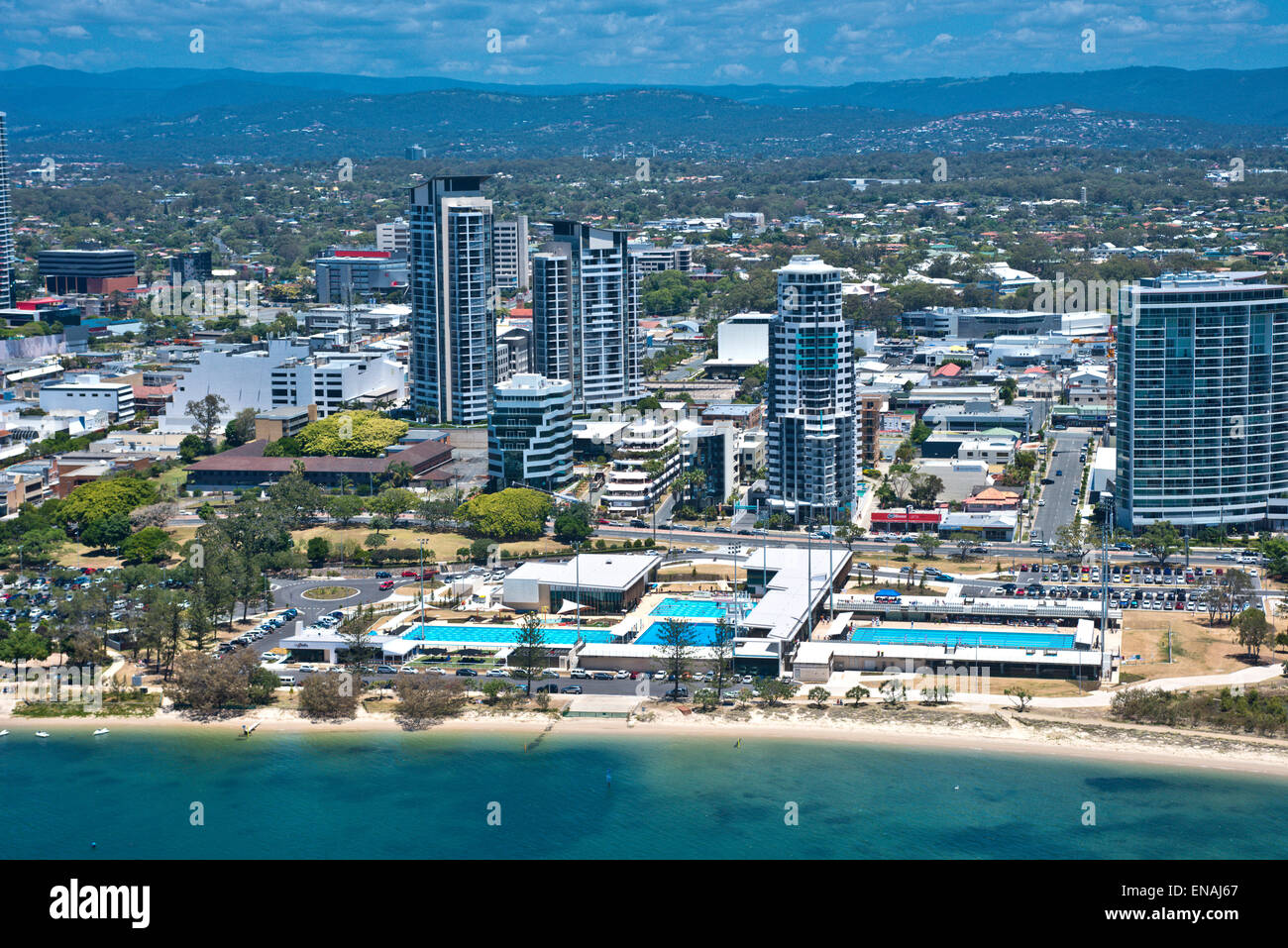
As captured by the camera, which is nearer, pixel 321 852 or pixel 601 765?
pixel 321 852

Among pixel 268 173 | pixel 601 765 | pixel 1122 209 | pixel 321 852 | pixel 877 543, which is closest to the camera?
pixel 321 852

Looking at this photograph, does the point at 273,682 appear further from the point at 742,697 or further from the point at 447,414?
the point at 447,414

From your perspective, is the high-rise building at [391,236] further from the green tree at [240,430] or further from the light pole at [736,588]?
the light pole at [736,588]

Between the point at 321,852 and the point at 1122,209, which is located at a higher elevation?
the point at 1122,209

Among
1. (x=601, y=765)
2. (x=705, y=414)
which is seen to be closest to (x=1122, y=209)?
(x=705, y=414)

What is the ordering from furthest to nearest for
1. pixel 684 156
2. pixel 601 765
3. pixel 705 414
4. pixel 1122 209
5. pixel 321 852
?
1. pixel 684 156
2. pixel 1122 209
3. pixel 705 414
4. pixel 601 765
5. pixel 321 852

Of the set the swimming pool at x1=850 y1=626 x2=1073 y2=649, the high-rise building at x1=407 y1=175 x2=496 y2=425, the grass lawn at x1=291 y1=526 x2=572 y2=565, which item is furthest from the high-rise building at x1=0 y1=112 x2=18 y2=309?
the swimming pool at x1=850 y1=626 x2=1073 y2=649

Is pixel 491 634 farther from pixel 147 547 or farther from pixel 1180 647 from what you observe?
pixel 1180 647
